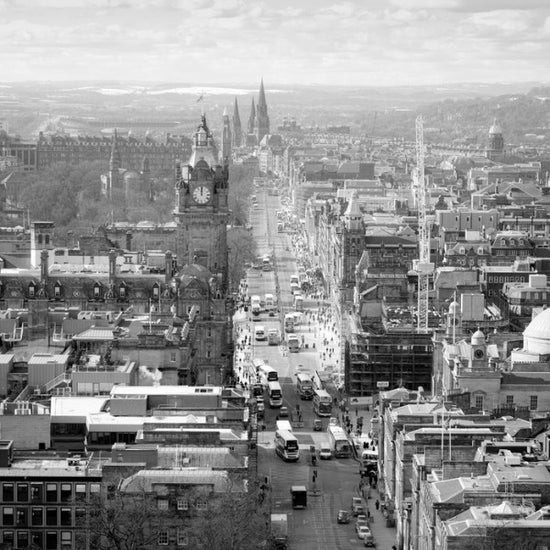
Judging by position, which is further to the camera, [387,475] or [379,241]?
[379,241]

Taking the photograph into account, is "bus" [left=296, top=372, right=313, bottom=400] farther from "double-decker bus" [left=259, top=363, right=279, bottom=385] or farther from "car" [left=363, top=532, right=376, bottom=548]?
"car" [left=363, top=532, right=376, bottom=548]

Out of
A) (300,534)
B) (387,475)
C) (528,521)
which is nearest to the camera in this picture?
(528,521)

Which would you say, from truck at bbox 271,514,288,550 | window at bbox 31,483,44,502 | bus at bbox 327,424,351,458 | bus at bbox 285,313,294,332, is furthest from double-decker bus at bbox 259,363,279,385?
window at bbox 31,483,44,502

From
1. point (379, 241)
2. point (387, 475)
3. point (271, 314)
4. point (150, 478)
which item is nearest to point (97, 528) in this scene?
point (150, 478)

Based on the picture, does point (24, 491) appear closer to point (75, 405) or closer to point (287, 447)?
point (75, 405)

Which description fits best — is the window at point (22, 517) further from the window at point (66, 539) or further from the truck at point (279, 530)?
the truck at point (279, 530)

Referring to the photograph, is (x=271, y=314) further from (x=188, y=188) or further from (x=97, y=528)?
(x=97, y=528)
